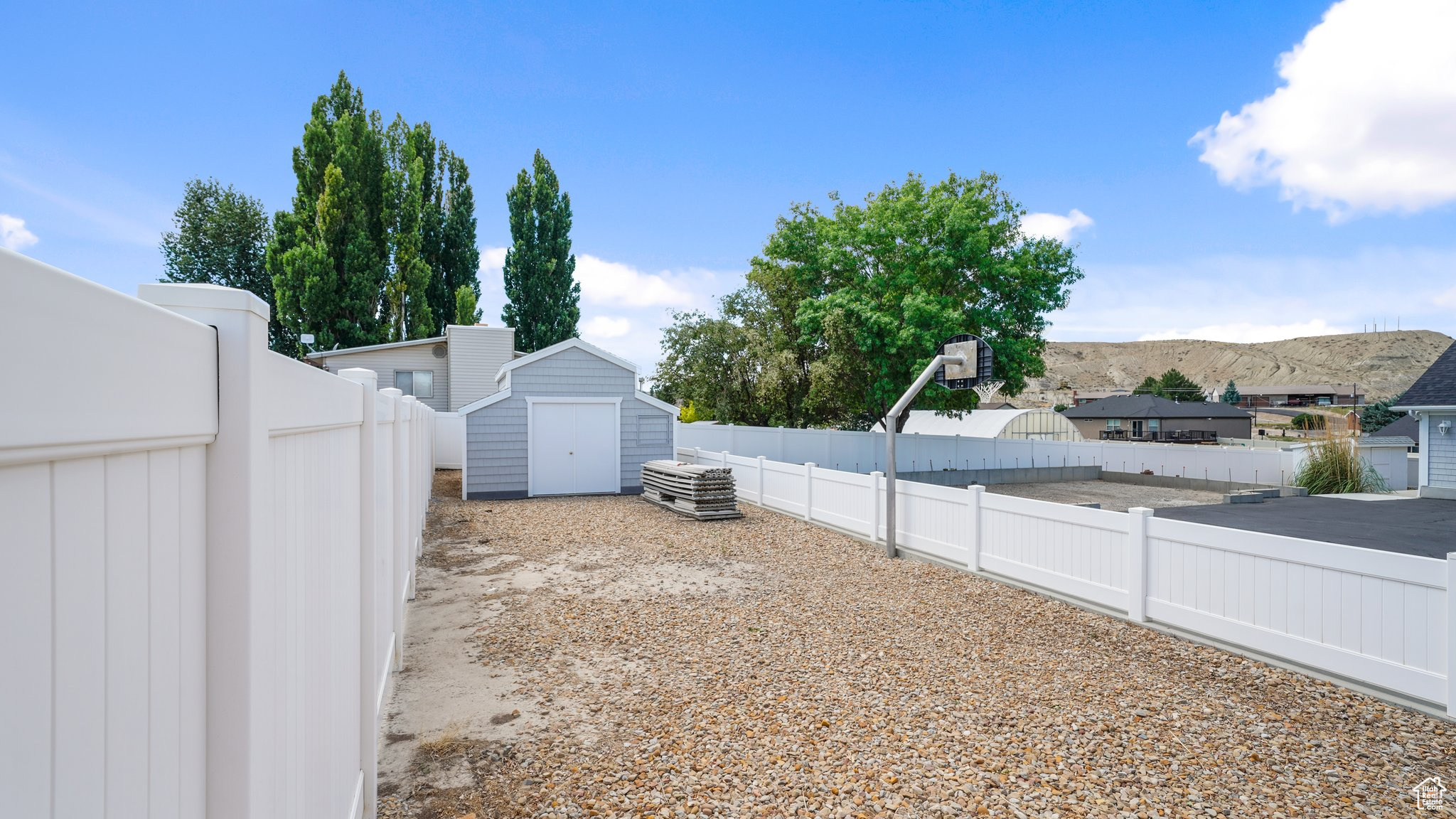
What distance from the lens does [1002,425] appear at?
31688 millimetres

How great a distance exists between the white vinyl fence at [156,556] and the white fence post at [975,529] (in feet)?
25.6

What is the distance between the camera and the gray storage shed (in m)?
15.8

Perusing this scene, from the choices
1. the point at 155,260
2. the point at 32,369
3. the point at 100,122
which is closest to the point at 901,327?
the point at 100,122

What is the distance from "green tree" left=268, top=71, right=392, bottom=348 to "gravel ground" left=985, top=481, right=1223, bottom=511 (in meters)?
26.2

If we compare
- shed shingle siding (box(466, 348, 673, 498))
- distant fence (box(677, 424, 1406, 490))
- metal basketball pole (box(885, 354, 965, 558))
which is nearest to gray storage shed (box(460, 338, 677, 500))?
shed shingle siding (box(466, 348, 673, 498))

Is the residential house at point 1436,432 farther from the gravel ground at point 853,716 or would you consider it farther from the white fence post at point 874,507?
the gravel ground at point 853,716

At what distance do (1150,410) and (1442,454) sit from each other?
876 inches

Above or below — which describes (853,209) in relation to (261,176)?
below

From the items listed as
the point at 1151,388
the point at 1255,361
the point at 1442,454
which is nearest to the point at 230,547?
the point at 1442,454

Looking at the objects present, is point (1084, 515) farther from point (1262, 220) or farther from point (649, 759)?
point (1262, 220)

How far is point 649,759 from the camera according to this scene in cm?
413

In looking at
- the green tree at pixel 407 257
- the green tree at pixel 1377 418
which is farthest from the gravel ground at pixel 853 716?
the green tree at pixel 1377 418

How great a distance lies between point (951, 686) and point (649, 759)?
7.85 ft

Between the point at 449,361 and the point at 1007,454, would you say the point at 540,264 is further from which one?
the point at 1007,454
